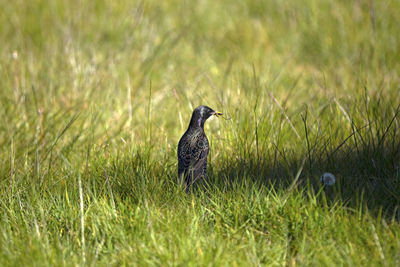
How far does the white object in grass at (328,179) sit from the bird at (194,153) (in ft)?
2.34

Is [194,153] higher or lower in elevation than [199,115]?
lower

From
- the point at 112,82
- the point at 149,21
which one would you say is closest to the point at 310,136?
the point at 112,82

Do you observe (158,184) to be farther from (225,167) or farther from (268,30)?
(268,30)

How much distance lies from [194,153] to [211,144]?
45cm

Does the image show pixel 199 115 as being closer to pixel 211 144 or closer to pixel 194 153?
pixel 194 153

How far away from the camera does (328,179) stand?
2783 mm

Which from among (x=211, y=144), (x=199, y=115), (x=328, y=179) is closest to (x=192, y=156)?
(x=199, y=115)

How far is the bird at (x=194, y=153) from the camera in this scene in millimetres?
2918

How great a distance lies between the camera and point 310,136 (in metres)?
3.67

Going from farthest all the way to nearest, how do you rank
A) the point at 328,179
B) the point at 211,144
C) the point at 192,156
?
the point at 211,144, the point at 192,156, the point at 328,179

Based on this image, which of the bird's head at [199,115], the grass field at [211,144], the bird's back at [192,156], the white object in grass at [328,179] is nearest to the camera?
the grass field at [211,144]

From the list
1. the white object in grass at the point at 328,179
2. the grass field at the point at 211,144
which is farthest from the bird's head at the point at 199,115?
the white object in grass at the point at 328,179

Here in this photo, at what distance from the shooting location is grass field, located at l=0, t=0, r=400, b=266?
2.42 metres

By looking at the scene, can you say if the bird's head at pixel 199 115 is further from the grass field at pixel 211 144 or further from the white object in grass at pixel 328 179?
the white object in grass at pixel 328 179
